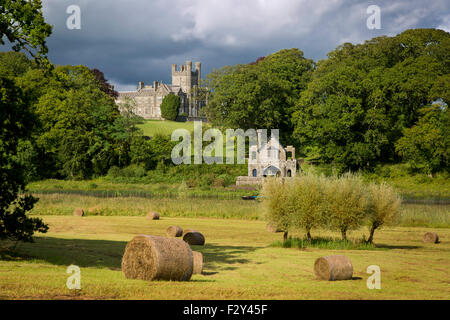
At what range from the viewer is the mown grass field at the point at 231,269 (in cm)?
1189

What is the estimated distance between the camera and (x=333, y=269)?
15406 millimetres

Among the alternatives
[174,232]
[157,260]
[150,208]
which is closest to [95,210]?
[150,208]

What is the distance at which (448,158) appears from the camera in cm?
5788

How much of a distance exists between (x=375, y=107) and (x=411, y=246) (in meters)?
42.8

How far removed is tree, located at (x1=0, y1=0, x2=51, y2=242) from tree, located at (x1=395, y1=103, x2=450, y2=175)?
50557 mm

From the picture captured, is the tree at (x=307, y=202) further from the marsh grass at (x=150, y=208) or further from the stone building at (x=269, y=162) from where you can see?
the stone building at (x=269, y=162)

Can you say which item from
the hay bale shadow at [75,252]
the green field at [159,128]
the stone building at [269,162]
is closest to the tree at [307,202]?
the hay bale shadow at [75,252]

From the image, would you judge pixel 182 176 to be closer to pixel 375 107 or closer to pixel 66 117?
pixel 66 117


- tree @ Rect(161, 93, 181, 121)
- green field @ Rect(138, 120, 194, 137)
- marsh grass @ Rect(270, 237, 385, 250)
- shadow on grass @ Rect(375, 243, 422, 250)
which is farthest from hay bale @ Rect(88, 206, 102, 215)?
tree @ Rect(161, 93, 181, 121)

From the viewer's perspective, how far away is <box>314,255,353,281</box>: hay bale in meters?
15.4

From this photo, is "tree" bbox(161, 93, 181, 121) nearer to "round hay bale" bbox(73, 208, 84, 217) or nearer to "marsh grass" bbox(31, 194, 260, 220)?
"marsh grass" bbox(31, 194, 260, 220)

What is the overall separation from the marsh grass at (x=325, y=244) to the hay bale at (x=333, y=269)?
855 centimetres
